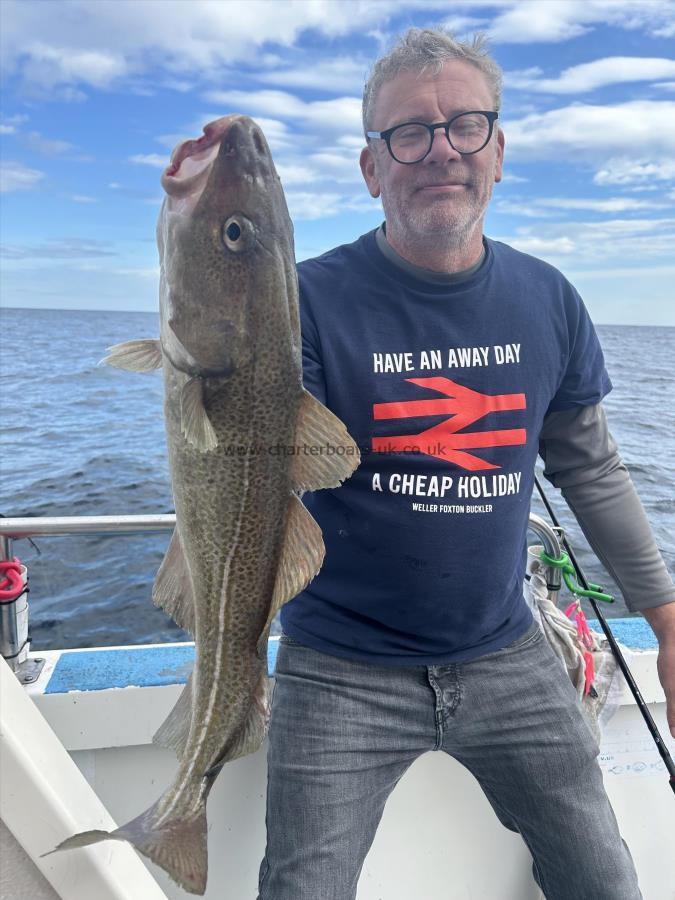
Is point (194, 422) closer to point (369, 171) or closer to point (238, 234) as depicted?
point (238, 234)

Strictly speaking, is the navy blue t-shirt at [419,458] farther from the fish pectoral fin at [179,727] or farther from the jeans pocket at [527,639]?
the fish pectoral fin at [179,727]

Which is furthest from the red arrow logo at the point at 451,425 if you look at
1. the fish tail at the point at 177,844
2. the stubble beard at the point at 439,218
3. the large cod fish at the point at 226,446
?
the fish tail at the point at 177,844

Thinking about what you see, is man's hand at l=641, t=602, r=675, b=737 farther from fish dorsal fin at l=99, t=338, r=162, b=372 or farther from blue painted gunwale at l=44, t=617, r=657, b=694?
fish dorsal fin at l=99, t=338, r=162, b=372

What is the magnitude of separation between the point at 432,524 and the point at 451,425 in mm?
383

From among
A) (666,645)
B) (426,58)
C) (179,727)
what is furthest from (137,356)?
(666,645)

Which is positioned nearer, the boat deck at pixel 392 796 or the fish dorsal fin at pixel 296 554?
the fish dorsal fin at pixel 296 554

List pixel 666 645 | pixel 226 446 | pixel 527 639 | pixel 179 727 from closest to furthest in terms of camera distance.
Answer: pixel 226 446, pixel 179 727, pixel 527 639, pixel 666 645

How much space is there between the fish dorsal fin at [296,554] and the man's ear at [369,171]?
164 centimetres

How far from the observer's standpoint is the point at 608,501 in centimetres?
310

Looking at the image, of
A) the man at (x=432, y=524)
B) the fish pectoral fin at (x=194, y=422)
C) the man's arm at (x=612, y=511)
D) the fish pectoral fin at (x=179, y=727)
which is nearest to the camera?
the fish pectoral fin at (x=194, y=422)

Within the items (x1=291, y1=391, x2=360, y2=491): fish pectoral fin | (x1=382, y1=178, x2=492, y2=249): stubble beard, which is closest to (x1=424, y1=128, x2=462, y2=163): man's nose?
(x1=382, y1=178, x2=492, y2=249): stubble beard

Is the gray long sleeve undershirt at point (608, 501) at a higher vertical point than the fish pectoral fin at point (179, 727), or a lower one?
higher

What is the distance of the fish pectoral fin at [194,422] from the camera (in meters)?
1.80

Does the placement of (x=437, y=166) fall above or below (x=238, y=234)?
above
